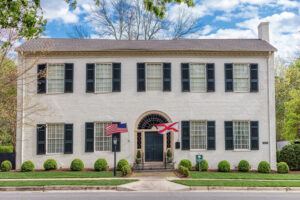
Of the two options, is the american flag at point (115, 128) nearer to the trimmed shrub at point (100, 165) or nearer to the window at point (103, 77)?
the trimmed shrub at point (100, 165)

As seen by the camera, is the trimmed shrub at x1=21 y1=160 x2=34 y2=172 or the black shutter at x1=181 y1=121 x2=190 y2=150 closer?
the trimmed shrub at x1=21 y1=160 x2=34 y2=172

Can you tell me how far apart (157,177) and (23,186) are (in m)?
6.97

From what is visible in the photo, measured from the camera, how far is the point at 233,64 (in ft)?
83.9

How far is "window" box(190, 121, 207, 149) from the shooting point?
25141 mm

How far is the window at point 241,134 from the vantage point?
82.8 feet

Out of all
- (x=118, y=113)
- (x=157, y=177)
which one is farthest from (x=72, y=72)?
(x=157, y=177)

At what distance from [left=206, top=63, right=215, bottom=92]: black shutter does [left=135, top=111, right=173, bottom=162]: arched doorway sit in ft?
11.1

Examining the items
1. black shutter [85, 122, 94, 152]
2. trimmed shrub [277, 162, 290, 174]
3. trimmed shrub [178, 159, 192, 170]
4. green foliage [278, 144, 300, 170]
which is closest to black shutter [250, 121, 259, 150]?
trimmed shrub [277, 162, 290, 174]

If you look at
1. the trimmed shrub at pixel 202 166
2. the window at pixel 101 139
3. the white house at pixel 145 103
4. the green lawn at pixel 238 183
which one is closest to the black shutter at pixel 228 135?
the white house at pixel 145 103

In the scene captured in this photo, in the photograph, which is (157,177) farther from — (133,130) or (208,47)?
(208,47)

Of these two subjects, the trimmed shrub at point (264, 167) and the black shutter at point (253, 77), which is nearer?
Result: the trimmed shrub at point (264, 167)

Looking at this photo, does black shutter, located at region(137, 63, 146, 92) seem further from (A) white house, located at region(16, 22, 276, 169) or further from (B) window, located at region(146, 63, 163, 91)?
(B) window, located at region(146, 63, 163, 91)

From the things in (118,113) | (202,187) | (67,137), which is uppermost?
(118,113)

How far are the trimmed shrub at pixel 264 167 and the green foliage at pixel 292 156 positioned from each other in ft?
6.47
